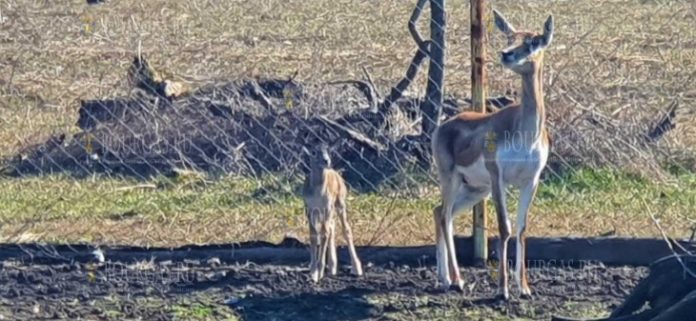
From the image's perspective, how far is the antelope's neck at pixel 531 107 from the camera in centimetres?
878

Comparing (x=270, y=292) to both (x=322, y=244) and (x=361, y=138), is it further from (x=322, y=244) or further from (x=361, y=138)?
(x=361, y=138)

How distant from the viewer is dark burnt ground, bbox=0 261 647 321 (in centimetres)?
841

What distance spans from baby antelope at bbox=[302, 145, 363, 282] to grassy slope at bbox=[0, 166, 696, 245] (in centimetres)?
87

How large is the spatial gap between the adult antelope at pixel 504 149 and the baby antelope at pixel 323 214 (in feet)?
1.84

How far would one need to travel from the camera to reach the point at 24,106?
13.1 m

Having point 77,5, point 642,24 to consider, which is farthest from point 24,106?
point 77,5

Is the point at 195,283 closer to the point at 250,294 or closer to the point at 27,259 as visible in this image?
the point at 250,294

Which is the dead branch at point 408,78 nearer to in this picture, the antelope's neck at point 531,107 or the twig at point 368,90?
the twig at point 368,90

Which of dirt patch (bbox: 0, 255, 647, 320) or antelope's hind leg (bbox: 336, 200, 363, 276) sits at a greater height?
antelope's hind leg (bbox: 336, 200, 363, 276)

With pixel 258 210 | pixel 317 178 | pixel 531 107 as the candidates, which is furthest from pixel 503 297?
pixel 258 210

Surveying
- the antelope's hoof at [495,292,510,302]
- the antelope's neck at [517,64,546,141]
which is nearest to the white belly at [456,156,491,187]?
the antelope's neck at [517,64,546,141]

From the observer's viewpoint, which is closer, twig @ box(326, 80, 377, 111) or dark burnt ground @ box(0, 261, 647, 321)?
dark burnt ground @ box(0, 261, 647, 321)

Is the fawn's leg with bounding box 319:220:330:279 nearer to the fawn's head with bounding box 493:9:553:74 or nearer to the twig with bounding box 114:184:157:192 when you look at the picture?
the fawn's head with bounding box 493:9:553:74

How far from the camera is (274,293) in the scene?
882cm
